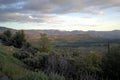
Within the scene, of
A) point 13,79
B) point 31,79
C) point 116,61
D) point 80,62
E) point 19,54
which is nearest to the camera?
point 31,79

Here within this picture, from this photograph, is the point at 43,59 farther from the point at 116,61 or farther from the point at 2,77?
the point at 2,77

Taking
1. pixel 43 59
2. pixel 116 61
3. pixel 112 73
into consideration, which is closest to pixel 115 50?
pixel 116 61

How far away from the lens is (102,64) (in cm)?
3816

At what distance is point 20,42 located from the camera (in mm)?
65625

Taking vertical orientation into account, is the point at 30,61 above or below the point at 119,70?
above

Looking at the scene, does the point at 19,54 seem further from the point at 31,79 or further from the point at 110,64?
the point at 31,79

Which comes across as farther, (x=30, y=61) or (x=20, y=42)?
(x=20, y=42)

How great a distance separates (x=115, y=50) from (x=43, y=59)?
15.2 m

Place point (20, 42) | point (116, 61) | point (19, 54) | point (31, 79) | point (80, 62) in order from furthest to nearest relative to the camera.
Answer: point (20, 42), point (116, 61), point (19, 54), point (80, 62), point (31, 79)

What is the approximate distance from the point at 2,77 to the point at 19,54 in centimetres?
2588

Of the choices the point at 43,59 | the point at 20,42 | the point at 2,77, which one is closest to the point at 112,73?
the point at 43,59

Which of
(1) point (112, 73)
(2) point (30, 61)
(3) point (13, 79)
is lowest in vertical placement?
(1) point (112, 73)

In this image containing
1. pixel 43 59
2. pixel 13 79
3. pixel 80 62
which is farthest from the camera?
pixel 80 62

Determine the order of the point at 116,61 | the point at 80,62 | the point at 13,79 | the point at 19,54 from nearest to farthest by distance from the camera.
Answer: the point at 13,79
the point at 80,62
the point at 19,54
the point at 116,61
